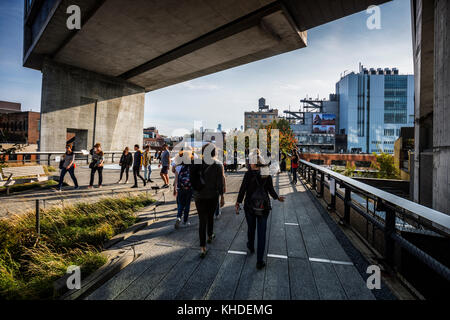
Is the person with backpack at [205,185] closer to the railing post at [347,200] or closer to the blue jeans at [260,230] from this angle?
the blue jeans at [260,230]

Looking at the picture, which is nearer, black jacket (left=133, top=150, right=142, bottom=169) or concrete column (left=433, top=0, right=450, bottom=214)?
concrete column (left=433, top=0, right=450, bottom=214)

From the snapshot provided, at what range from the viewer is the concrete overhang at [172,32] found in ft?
41.2

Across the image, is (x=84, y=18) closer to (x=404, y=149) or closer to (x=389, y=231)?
(x=389, y=231)

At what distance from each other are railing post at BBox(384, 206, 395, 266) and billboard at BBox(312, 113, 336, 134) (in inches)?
Answer: 3406

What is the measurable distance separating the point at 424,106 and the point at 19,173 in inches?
757

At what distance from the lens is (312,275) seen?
2943 mm

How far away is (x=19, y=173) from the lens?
26.1 ft

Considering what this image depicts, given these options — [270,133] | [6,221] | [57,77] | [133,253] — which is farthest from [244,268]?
[57,77]

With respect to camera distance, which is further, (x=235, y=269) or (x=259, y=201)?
(x=259, y=201)

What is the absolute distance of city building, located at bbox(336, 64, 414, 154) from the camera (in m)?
79.9

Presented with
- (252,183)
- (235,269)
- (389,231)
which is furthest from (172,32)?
(389,231)

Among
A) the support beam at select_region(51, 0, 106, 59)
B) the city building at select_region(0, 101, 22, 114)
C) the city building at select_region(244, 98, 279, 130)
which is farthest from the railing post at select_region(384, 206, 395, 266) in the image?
the city building at select_region(244, 98, 279, 130)

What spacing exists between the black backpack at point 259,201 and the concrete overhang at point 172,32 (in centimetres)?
1330

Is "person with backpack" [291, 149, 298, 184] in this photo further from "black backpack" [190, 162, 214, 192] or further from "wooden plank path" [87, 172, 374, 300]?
"black backpack" [190, 162, 214, 192]
